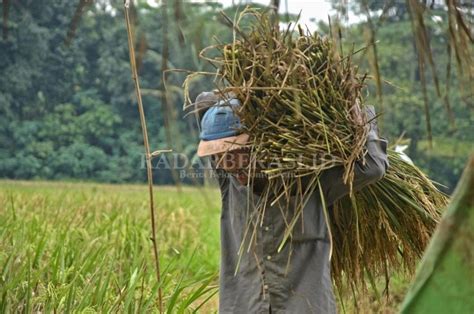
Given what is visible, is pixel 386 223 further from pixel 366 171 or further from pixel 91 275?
pixel 91 275

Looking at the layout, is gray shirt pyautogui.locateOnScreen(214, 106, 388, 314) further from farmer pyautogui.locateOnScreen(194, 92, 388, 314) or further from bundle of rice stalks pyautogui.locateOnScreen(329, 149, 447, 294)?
bundle of rice stalks pyautogui.locateOnScreen(329, 149, 447, 294)

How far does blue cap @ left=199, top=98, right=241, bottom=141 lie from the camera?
2.52m

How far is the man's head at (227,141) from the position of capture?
251 centimetres

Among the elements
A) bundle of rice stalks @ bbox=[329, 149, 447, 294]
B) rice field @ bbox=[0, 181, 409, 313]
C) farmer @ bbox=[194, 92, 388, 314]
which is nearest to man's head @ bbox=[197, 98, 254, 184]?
farmer @ bbox=[194, 92, 388, 314]

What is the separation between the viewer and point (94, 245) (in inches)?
185

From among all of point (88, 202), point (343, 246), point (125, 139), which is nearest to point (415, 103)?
point (125, 139)

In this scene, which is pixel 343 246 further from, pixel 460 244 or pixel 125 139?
A: pixel 125 139

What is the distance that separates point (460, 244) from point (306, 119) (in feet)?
4.92

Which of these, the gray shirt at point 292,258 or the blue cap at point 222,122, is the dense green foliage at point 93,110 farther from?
the gray shirt at point 292,258

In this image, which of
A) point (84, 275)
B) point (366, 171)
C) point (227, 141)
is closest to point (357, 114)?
point (366, 171)

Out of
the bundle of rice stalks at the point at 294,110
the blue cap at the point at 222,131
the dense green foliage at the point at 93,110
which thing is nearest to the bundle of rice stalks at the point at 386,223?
the bundle of rice stalks at the point at 294,110

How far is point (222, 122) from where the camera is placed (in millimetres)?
2559

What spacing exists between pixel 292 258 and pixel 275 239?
0.24 feet

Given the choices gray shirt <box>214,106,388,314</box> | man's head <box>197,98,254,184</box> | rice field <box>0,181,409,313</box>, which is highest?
man's head <box>197,98,254,184</box>
